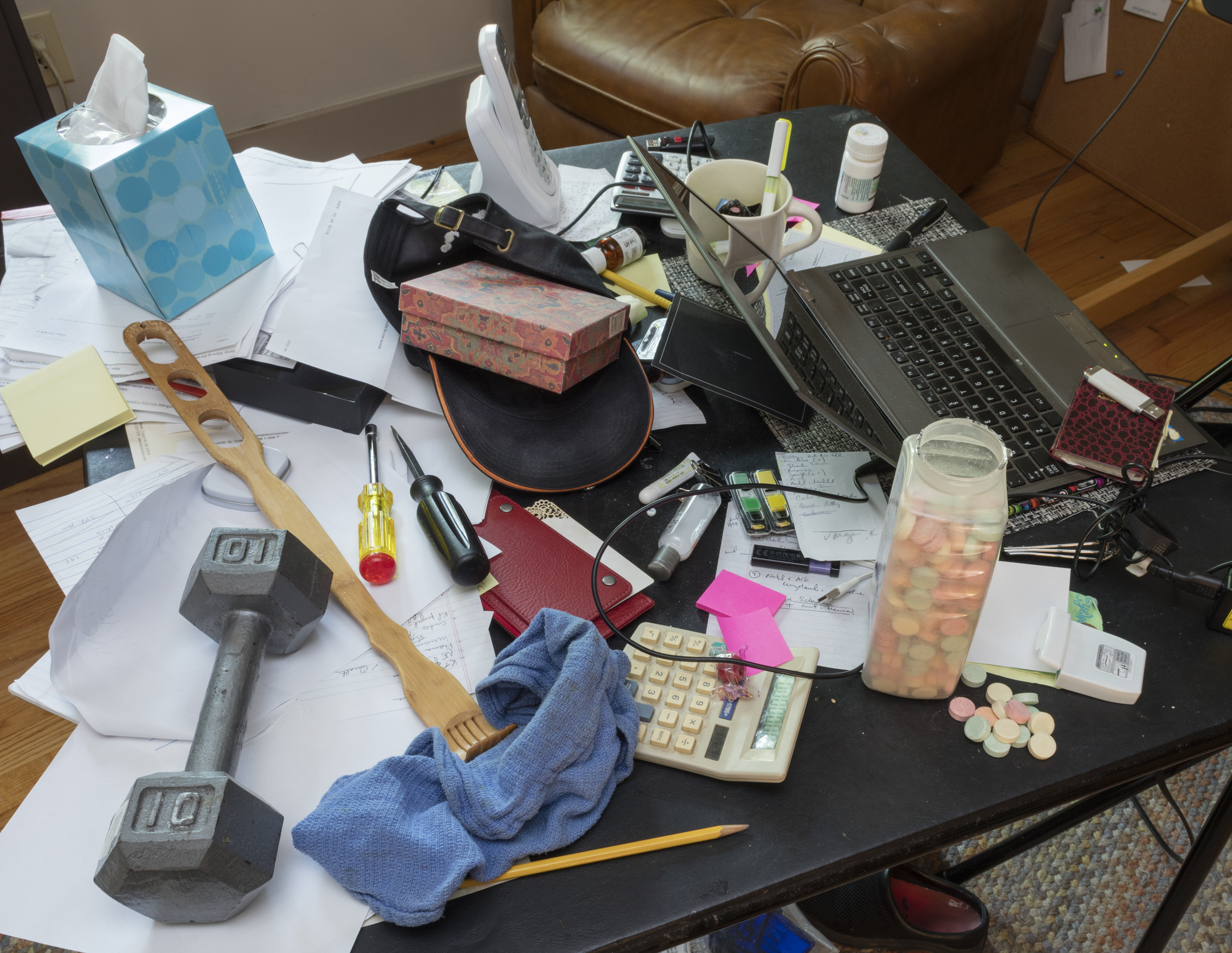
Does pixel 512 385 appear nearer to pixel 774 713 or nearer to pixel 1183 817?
pixel 774 713

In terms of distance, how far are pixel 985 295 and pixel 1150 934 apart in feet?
2.38

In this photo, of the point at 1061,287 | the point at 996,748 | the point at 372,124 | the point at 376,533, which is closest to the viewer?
the point at 996,748

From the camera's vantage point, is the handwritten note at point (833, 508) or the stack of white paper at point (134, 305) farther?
the stack of white paper at point (134, 305)

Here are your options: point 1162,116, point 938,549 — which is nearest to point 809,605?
point 938,549

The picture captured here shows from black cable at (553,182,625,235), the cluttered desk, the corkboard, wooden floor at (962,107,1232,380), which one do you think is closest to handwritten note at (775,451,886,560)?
the cluttered desk

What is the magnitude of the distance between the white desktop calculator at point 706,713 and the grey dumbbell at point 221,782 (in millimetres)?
258

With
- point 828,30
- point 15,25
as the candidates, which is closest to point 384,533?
point 15,25

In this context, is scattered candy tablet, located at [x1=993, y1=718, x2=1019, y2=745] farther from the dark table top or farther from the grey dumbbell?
the grey dumbbell

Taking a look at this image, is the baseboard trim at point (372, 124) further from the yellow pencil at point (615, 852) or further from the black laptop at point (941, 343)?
the yellow pencil at point (615, 852)

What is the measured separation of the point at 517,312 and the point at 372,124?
1874 mm

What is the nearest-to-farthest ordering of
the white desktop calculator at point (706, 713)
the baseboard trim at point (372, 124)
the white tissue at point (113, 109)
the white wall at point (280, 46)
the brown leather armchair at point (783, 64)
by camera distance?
the white desktop calculator at point (706, 713), the white tissue at point (113, 109), the brown leather armchair at point (783, 64), the white wall at point (280, 46), the baseboard trim at point (372, 124)

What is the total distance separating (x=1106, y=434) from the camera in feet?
2.62

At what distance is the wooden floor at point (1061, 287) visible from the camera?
4.55 ft

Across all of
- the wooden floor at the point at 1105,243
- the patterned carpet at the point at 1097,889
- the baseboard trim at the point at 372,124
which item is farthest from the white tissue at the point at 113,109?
the wooden floor at the point at 1105,243
